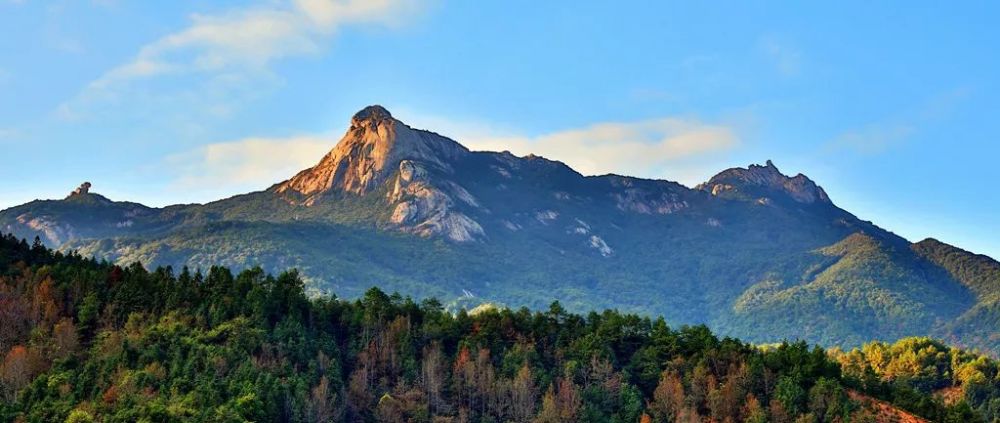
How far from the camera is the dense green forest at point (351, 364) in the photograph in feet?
359

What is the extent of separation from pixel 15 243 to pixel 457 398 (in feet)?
223

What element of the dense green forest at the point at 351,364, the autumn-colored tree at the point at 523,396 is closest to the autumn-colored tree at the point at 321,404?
the dense green forest at the point at 351,364

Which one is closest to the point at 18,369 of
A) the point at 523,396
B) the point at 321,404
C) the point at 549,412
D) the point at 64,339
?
the point at 64,339

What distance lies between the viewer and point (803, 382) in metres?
124

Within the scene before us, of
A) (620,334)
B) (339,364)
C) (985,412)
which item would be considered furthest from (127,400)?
(985,412)

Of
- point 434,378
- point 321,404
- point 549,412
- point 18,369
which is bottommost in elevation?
point 321,404

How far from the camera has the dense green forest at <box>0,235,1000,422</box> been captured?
110m

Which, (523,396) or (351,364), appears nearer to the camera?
(523,396)

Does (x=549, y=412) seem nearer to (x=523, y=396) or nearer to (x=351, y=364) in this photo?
(x=523, y=396)

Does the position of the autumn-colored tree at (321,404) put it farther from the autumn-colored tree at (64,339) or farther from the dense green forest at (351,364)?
the autumn-colored tree at (64,339)

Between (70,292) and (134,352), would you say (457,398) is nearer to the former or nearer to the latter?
(134,352)

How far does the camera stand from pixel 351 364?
127625 mm

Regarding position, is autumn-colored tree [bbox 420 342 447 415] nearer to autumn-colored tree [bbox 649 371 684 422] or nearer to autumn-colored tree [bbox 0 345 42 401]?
autumn-colored tree [bbox 649 371 684 422]

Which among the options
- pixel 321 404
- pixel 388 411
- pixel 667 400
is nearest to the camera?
pixel 321 404
